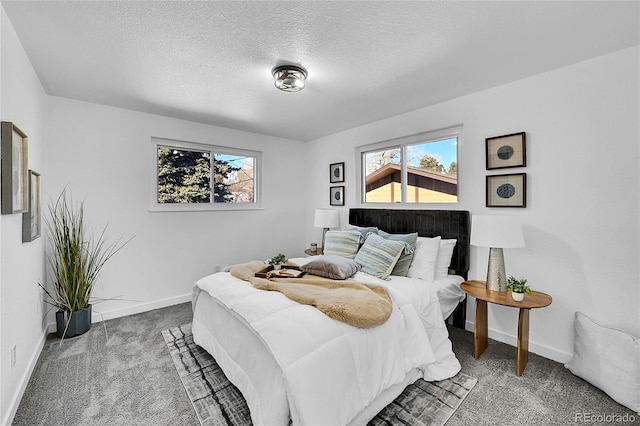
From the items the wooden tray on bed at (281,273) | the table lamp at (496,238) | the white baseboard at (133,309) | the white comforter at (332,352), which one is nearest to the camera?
the white comforter at (332,352)

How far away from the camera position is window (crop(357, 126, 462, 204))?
3193mm

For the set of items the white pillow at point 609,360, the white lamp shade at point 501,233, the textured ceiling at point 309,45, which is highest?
the textured ceiling at point 309,45

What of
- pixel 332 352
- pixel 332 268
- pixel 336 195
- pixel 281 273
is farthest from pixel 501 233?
pixel 336 195

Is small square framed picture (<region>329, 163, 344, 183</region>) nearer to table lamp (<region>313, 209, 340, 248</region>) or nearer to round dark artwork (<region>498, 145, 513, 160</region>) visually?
table lamp (<region>313, 209, 340, 248</region>)

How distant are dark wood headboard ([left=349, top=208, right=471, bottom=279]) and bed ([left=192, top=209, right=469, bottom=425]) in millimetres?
507

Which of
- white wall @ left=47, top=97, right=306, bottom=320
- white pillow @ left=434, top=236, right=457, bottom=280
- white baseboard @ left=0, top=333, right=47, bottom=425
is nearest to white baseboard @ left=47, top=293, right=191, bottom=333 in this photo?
white wall @ left=47, top=97, right=306, bottom=320

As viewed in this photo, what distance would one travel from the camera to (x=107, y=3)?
162cm

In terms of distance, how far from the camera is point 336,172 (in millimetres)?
4434

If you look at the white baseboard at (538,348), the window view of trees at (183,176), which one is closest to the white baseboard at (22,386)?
the window view of trees at (183,176)

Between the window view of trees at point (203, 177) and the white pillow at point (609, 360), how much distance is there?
13.5 feet

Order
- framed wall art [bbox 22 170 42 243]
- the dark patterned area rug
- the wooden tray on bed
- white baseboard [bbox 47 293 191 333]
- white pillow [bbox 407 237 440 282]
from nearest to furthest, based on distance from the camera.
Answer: the dark patterned area rug
framed wall art [bbox 22 170 42 243]
the wooden tray on bed
white pillow [bbox 407 237 440 282]
white baseboard [bbox 47 293 191 333]

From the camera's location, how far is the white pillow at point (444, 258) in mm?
2852

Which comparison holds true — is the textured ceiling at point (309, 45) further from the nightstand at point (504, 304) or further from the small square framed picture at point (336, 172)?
the nightstand at point (504, 304)

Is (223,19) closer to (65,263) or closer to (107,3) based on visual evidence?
(107,3)
